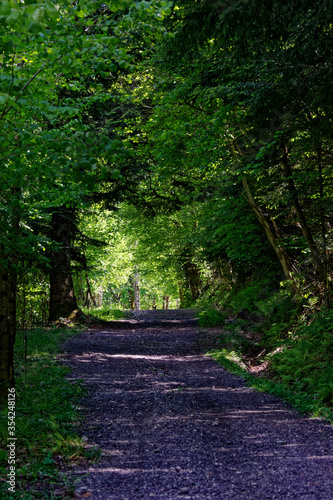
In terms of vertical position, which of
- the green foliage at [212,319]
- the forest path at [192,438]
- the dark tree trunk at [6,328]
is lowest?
the forest path at [192,438]

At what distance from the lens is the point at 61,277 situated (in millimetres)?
14406

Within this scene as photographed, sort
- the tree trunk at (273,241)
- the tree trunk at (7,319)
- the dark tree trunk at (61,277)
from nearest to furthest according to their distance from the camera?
A: the tree trunk at (7,319) < the tree trunk at (273,241) < the dark tree trunk at (61,277)

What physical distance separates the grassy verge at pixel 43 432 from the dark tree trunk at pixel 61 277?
6.31m

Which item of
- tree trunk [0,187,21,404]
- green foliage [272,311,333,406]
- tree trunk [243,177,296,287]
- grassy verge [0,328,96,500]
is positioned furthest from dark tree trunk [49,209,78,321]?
tree trunk [0,187,21,404]

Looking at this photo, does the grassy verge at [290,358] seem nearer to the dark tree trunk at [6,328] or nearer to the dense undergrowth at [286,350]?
the dense undergrowth at [286,350]

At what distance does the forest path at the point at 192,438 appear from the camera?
380 centimetres

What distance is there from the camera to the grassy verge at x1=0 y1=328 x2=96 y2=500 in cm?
372

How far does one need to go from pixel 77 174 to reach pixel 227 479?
3.34 m

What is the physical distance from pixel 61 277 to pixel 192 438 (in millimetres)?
10406

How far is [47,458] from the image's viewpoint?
163 inches

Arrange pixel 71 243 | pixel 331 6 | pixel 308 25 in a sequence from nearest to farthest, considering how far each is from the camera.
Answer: pixel 331 6 → pixel 308 25 → pixel 71 243

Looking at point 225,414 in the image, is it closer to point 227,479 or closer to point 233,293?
point 227,479

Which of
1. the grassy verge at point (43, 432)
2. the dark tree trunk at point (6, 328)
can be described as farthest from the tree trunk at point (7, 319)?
the grassy verge at point (43, 432)

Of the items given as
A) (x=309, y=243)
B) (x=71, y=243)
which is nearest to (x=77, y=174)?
(x=309, y=243)
